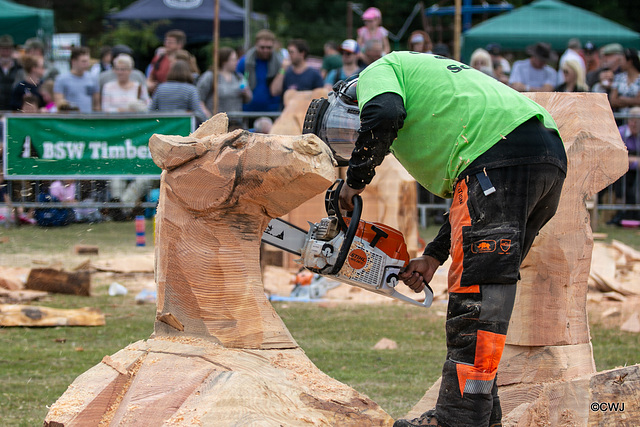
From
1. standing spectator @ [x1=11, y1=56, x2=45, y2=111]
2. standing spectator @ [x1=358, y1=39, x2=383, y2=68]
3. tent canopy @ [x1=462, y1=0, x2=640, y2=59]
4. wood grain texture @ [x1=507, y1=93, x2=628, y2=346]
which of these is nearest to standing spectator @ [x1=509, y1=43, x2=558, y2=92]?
standing spectator @ [x1=358, y1=39, x2=383, y2=68]

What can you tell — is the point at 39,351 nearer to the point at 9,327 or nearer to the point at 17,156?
the point at 9,327

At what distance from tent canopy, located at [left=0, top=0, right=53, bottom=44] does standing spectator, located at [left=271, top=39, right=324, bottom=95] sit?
23.0 feet

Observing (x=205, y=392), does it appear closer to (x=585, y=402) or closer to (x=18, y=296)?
(x=585, y=402)

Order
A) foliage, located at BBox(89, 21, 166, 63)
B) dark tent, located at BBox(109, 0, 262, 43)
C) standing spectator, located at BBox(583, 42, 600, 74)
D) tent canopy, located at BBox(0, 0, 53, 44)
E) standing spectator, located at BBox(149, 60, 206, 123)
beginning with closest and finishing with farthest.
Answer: standing spectator, located at BBox(149, 60, 206, 123), standing spectator, located at BBox(583, 42, 600, 74), tent canopy, located at BBox(0, 0, 53, 44), dark tent, located at BBox(109, 0, 262, 43), foliage, located at BBox(89, 21, 166, 63)

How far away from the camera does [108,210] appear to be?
10141 mm

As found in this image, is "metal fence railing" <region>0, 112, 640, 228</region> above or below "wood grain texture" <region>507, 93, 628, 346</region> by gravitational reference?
below

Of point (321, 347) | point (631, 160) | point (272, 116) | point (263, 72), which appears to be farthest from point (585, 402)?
point (631, 160)

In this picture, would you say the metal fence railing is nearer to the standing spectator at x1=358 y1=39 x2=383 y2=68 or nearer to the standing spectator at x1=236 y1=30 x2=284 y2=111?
the standing spectator at x1=236 y1=30 x2=284 y2=111

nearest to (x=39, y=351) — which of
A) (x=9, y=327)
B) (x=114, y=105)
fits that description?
(x=9, y=327)

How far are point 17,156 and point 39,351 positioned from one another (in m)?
3.85

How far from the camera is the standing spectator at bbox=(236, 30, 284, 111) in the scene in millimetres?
10055

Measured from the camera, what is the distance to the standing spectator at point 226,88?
9.90 m

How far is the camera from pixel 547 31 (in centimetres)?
1488

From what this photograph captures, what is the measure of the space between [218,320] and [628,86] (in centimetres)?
920
